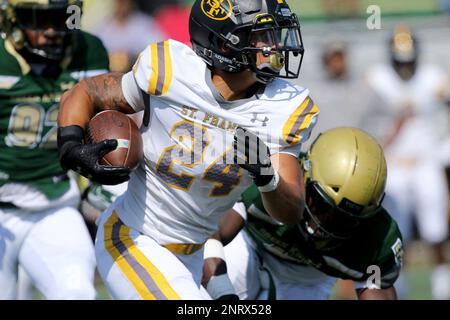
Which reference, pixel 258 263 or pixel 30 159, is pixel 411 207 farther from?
pixel 30 159

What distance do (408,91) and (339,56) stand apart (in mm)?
857

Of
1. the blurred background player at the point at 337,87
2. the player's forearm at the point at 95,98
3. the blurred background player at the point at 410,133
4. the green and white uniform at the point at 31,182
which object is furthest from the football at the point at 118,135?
the blurred background player at the point at 337,87

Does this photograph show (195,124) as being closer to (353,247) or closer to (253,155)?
(253,155)

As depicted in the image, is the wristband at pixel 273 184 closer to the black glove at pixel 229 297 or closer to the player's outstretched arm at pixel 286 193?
the player's outstretched arm at pixel 286 193

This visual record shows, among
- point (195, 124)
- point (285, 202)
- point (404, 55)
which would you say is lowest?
point (404, 55)

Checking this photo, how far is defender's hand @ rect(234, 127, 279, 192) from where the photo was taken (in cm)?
372

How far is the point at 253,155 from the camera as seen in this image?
3.73 m

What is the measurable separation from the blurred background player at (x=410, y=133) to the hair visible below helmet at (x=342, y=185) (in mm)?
3559

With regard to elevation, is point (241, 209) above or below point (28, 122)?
below

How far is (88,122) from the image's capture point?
403 centimetres

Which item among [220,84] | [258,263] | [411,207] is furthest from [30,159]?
[411,207]

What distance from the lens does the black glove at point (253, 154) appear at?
3723 millimetres

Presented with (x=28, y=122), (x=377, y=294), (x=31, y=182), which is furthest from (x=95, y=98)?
(x=377, y=294)

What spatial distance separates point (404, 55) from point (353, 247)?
412 centimetres
